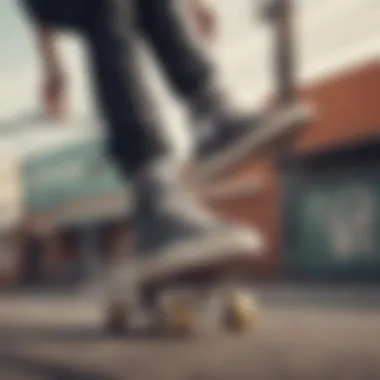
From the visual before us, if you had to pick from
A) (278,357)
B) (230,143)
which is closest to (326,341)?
(278,357)

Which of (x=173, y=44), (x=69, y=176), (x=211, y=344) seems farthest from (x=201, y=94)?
(x=211, y=344)

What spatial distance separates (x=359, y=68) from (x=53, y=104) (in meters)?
0.35

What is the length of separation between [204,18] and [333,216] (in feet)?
0.91

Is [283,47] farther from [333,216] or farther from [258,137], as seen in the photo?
[333,216]

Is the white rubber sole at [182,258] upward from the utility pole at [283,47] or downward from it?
downward

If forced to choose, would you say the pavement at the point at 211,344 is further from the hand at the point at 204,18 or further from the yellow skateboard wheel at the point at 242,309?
the hand at the point at 204,18

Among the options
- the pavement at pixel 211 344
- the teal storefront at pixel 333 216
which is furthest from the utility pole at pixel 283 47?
the pavement at pixel 211 344

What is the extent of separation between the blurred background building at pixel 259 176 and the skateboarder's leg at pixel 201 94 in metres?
0.02

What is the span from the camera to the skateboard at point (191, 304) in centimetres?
89

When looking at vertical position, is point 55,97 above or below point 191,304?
above

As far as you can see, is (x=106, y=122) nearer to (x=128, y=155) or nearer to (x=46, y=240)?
(x=128, y=155)

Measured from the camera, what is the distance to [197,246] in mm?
874

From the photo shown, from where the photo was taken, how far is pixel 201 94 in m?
0.88

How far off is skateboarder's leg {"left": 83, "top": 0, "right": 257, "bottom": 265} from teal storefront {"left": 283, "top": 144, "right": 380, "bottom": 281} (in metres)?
0.10
